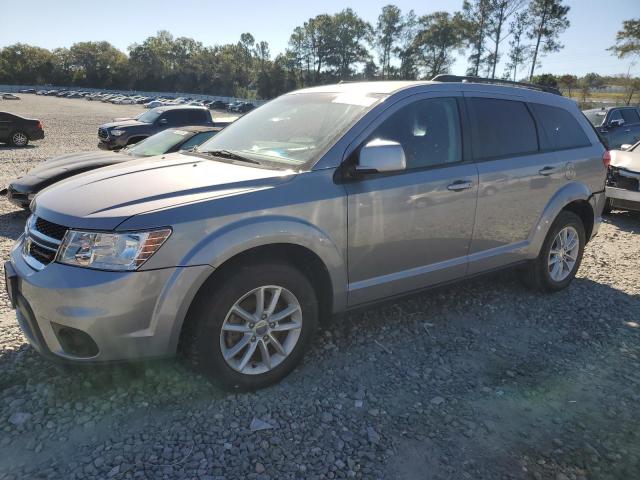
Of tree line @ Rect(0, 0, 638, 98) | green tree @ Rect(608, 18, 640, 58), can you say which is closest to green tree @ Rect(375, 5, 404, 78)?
tree line @ Rect(0, 0, 638, 98)

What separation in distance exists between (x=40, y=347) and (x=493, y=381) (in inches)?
110

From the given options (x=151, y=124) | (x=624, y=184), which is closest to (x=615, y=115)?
(x=624, y=184)

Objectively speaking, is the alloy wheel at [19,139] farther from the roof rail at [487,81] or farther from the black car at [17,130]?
the roof rail at [487,81]

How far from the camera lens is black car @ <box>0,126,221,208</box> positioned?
21.8ft

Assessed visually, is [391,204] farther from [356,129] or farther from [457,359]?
[457,359]

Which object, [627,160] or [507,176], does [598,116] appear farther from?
[507,176]

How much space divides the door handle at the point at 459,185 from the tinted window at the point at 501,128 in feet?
0.93

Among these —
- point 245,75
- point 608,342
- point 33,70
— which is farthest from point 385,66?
point 608,342

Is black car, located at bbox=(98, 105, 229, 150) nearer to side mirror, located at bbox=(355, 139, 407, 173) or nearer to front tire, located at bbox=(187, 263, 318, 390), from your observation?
side mirror, located at bbox=(355, 139, 407, 173)

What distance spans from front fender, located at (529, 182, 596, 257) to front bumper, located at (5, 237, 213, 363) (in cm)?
306

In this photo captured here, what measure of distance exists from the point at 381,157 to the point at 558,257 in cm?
268

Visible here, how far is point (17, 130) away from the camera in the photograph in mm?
17453

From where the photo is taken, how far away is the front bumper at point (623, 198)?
289 inches

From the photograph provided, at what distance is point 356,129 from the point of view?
320 centimetres
